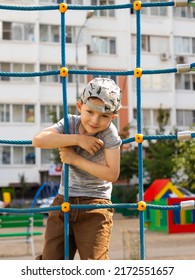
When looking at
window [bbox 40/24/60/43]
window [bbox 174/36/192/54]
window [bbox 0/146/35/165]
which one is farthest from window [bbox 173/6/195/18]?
window [bbox 0/146/35/165]

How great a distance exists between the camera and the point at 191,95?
22672mm

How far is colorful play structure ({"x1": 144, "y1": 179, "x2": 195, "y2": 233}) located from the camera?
10727 millimetres

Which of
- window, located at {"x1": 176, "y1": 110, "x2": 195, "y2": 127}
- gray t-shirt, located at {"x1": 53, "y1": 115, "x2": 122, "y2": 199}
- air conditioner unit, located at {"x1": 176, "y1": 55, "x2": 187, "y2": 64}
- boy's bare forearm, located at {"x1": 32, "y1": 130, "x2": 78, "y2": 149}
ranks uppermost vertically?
air conditioner unit, located at {"x1": 176, "y1": 55, "x2": 187, "y2": 64}

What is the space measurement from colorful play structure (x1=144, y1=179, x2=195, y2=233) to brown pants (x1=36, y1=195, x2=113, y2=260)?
7.73m

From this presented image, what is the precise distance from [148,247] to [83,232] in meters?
6.13

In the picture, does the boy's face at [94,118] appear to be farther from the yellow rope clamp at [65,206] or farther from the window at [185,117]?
the window at [185,117]

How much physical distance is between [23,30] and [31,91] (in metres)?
2.18

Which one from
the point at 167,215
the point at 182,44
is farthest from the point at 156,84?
the point at 167,215

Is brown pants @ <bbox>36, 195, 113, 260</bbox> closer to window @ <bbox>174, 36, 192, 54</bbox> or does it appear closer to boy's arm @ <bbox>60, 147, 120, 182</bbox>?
boy's arm @ <bbox>60, 147, 120, 182</bbox>

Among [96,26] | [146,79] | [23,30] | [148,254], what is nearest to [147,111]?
[146,79]

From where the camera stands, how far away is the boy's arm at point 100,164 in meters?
2.36

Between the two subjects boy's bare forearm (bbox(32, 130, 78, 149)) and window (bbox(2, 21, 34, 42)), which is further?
window (bbox(2, 21, 34, 42))

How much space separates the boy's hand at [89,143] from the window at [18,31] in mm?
18798

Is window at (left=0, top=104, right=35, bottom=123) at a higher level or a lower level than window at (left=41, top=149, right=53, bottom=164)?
higher
